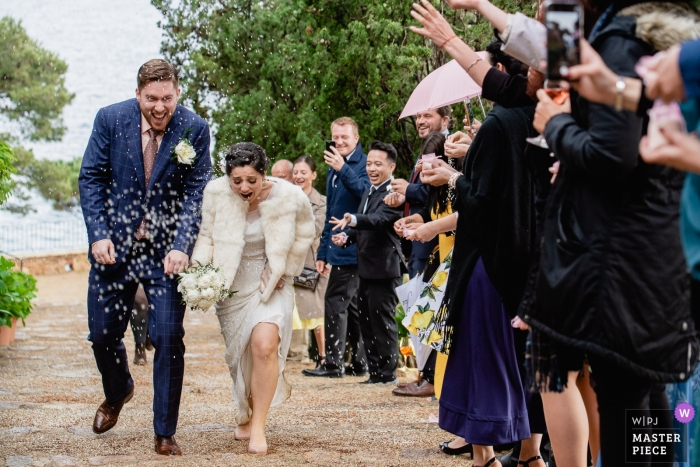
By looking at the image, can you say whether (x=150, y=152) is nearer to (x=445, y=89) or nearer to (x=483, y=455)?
(x=445, y=89)

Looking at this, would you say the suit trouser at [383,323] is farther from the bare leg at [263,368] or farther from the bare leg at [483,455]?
the bare leg at [483,455]

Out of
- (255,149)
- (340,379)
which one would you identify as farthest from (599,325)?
(340,379)

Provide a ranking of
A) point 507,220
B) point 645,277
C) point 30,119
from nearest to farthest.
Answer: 1. point 645,277
2. point 507,220
3. point 30,119

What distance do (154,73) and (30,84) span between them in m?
29.5

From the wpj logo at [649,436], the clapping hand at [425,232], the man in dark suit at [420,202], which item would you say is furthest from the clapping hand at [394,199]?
the wpj logo at [649,436]

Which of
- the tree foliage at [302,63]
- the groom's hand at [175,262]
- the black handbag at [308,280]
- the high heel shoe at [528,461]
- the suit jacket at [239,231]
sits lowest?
the high heel shoe at [528,461]

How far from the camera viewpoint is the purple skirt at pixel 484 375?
482 centimetres

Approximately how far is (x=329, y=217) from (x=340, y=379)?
5.63 ft

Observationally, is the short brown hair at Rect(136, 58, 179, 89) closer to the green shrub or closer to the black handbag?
the black handbag

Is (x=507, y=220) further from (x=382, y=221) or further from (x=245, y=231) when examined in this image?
(x=382, y=221)

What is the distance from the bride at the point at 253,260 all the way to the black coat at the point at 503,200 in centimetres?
194

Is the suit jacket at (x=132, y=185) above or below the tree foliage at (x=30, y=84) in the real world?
below

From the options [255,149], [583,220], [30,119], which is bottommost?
[583,220]

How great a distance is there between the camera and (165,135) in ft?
20.6
